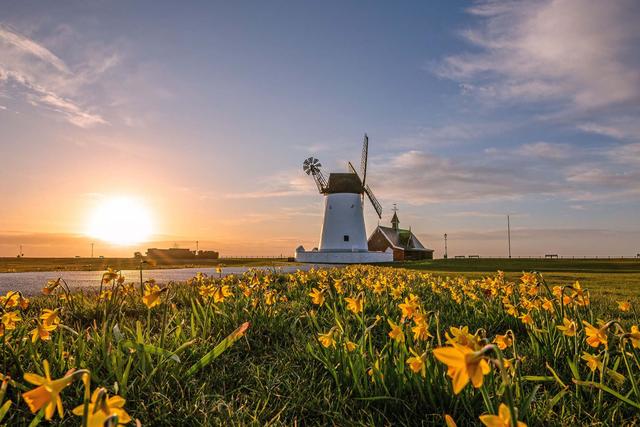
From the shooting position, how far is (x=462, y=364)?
4.17 feet

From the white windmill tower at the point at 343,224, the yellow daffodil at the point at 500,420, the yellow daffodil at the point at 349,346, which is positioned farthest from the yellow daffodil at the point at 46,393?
the white windmill tower at the point at 343,224

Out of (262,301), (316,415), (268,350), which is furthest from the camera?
(262,301)

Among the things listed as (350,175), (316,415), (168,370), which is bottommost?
(316,415)

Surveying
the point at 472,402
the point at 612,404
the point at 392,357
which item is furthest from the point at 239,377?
the point at 612,404

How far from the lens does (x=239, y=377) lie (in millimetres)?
3604

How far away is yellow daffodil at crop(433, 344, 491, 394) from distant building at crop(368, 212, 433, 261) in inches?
2571

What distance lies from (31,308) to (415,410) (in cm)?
582

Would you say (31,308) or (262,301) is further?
(31,308)

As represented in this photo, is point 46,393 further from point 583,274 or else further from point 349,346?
point 583,274

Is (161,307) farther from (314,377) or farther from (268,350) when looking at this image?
(314,377)

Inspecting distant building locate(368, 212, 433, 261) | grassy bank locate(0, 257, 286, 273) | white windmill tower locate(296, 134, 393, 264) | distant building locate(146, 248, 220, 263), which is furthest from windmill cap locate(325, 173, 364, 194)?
distant building locate(146, 248, 220, 263)

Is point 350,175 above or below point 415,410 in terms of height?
above

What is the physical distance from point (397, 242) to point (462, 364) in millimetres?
69467

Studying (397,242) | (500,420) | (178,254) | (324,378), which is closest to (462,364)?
(500,420)
